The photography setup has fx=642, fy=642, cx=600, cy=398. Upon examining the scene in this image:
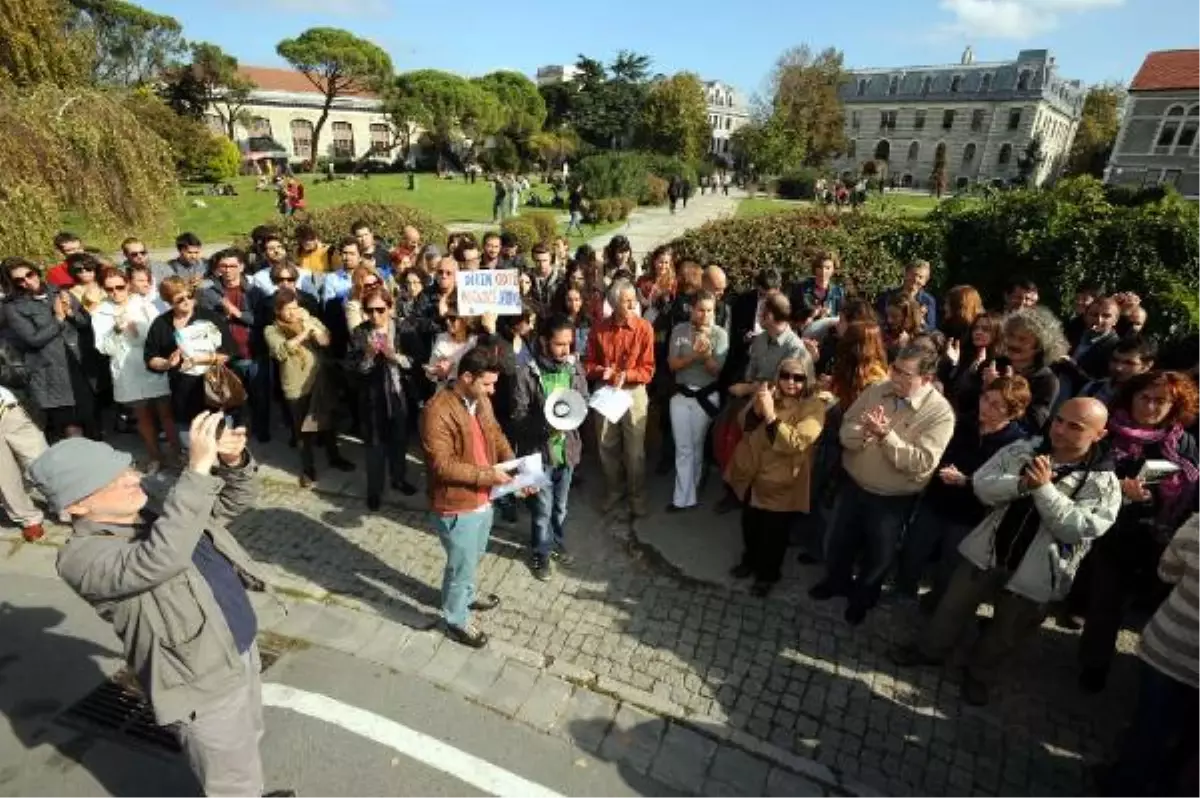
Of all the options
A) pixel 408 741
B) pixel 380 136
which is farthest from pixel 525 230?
pixel 380 136

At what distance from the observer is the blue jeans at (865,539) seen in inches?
169

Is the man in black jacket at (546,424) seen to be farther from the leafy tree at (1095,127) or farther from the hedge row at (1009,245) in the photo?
the leafy tree at (1095,127)

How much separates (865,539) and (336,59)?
6134 centimetres

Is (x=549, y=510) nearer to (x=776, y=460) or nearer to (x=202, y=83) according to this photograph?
(x=776, y=460)

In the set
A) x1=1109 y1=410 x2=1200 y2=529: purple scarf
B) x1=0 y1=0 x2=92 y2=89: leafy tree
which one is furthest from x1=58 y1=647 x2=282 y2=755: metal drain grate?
x1=0 y1=0 x2=92 y2=89: leafy tree

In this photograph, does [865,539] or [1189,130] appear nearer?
[865,539]

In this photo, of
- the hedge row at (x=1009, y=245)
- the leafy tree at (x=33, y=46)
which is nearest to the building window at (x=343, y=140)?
the leafy tree at (x=33, y=46)

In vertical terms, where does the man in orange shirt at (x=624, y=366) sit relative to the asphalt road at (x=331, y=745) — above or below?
above

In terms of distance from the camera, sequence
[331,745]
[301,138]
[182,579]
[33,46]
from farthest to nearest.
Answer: [301,138] → [33,46] → [331,745] → [182,579]

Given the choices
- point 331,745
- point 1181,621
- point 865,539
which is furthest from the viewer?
point 865,539

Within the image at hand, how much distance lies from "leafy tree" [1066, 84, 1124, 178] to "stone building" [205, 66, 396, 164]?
66.9m

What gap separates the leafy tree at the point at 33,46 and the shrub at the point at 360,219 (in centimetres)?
701

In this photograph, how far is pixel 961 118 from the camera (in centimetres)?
6975

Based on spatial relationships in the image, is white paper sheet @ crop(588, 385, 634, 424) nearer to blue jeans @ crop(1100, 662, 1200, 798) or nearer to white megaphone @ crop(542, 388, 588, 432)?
white megaphone @ crop(542, 388, 588, 432)
